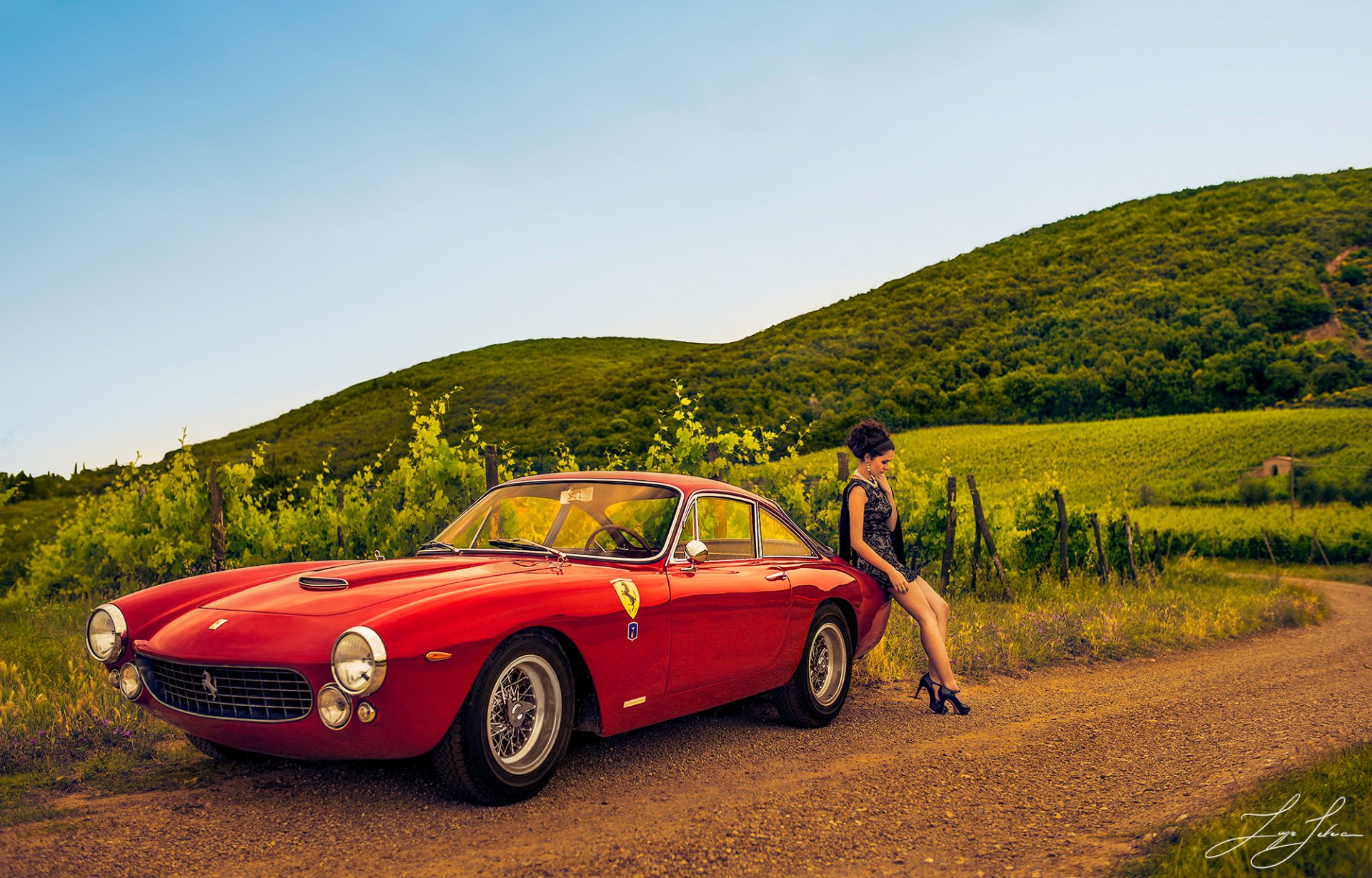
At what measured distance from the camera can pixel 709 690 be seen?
525cm

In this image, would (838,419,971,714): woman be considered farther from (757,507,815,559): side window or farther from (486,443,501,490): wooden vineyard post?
(486,443,501,490): wooden vineyard post

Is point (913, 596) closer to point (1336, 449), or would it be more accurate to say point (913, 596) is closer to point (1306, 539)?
point (1306, 539)

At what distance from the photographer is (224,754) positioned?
4.91 m

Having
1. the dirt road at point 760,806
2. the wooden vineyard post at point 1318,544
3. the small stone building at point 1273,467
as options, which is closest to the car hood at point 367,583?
the dirt road at point 760,806

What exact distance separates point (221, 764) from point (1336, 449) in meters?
57.3

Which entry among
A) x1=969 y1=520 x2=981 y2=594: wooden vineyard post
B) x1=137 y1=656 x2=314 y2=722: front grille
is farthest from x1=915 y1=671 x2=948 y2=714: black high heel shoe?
x1=969 y1=520 x2=981 y2=594: wooden vineyard post

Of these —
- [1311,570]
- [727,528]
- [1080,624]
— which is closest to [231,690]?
[727,528]

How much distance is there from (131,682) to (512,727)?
185cm

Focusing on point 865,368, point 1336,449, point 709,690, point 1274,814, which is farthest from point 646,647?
point 865,368

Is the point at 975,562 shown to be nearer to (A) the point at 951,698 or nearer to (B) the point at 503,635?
(A) the point at 951,698

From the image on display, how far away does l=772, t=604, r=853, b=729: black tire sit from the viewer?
19.7 ft

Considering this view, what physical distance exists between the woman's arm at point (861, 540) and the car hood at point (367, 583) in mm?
2429

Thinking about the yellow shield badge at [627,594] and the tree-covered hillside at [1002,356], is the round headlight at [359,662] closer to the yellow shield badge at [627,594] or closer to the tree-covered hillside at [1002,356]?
the yellow shield badge at [627,594]

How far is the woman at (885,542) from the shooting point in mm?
6480
